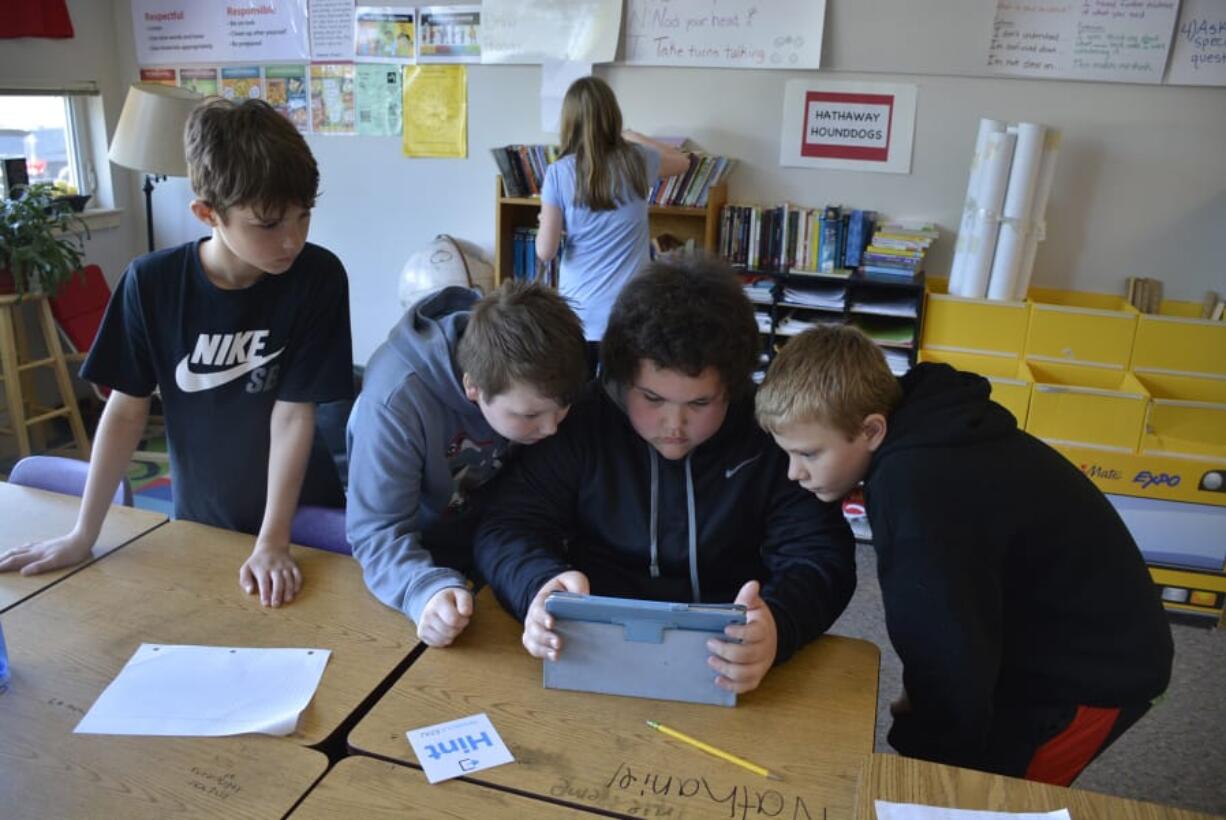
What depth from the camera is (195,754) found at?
1053mm

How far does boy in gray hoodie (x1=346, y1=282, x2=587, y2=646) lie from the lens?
1.30 metres

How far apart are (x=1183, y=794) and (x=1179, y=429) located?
1.33m

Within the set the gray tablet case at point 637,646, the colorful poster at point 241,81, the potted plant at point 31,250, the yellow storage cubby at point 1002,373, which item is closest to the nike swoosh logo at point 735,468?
the gray tablet case at point 637,646

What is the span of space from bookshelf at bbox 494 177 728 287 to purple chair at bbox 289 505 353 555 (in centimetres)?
198

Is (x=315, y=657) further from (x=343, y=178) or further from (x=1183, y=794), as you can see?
(x=343, y=178)

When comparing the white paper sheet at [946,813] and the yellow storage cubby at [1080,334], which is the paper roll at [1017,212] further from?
the white paper sheet at [946,813]

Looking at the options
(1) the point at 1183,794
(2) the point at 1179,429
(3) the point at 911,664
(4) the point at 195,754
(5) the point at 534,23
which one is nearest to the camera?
(4) the point at 195,754

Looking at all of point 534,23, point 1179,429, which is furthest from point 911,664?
point 534,23

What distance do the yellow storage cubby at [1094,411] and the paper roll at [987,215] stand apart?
1.29 ft

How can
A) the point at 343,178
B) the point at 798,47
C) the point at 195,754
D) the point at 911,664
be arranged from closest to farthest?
the point at 195,754, the point at 911,664, the point at 798,47, the point at 343,178

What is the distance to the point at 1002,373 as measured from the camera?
3172 millimetres

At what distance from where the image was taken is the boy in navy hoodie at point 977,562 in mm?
1183

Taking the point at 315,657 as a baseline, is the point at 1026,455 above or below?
above

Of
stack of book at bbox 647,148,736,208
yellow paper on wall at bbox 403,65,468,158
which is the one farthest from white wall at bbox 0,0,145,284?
stack of book at bbox 647,148,736,208
